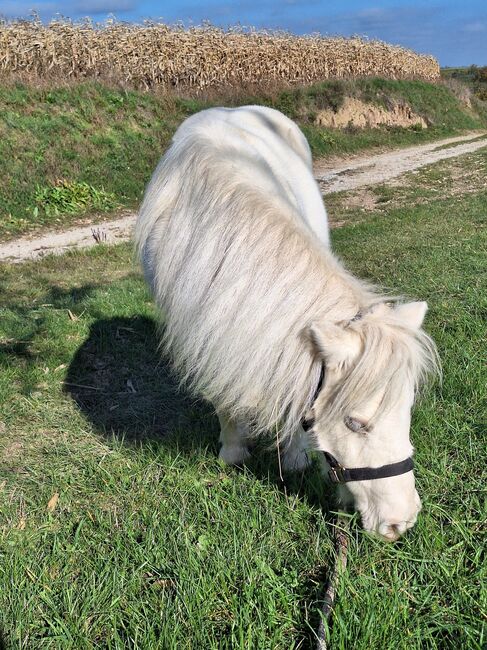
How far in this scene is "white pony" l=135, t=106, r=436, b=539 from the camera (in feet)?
6.52

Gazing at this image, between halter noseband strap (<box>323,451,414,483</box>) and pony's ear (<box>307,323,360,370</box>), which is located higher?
pony's ear (<box>307,323,360,370</box>)

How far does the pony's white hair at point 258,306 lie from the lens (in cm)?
201

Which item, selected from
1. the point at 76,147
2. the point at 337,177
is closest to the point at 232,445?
the point at 76,147

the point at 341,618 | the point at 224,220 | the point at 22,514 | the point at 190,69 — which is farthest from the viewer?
the point at 190,69

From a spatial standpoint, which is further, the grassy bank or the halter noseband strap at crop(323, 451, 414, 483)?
the grassy bank

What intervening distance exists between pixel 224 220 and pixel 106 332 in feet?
9.41

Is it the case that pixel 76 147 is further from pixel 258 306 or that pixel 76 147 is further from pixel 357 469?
pixel 357 469

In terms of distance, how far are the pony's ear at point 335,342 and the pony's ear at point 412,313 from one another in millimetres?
242

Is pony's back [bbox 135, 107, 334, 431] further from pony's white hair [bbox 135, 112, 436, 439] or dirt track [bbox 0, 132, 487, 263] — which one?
dirt track [bbox 0, 132, 487, 263]

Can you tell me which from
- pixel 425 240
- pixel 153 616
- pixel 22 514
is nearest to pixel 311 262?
pixel 153 616

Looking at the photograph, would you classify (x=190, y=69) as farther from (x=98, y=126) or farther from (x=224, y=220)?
(x=224, y=220)

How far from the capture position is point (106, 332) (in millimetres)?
4969

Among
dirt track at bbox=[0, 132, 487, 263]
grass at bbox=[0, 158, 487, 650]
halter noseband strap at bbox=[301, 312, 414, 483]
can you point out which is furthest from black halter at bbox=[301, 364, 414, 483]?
dirt track at bbox=[0, 132, 487, 263]

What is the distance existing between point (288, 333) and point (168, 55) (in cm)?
1729
